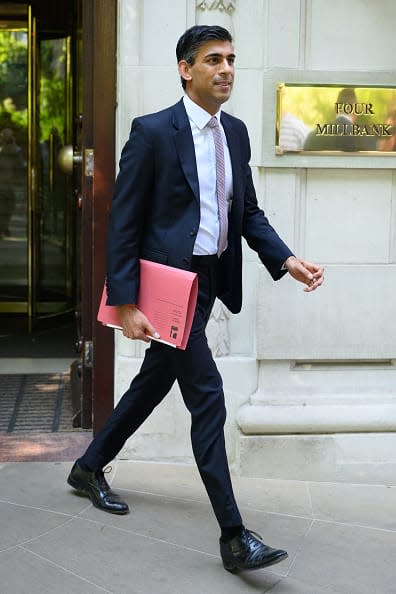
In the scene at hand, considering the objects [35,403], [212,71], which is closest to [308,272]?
[212,71]

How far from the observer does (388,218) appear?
492 centimetres

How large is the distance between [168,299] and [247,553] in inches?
38.0

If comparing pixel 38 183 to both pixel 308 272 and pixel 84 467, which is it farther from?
pixel 308 272

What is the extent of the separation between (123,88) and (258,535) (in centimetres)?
216

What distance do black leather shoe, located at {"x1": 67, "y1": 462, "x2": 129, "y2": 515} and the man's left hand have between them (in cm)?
130

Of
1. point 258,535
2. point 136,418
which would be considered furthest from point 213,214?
point 258,535

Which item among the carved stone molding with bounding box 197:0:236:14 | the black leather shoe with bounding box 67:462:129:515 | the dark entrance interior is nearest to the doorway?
the dark entrance interior

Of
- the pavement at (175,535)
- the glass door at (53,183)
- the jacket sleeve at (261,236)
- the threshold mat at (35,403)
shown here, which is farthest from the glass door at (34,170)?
the jacket sleeve at (261,236)

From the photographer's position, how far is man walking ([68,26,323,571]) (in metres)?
3.73

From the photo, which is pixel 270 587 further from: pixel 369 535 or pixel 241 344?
pixel 241 344

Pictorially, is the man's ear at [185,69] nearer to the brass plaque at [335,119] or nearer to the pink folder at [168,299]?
the pink folder at [168,299]

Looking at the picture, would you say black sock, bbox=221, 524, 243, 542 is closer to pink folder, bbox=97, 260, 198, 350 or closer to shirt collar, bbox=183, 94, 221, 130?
pink folder, bbox=97, 260, 198, 350

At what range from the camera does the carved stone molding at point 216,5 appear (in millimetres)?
4707

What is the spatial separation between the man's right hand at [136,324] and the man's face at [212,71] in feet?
2.76
